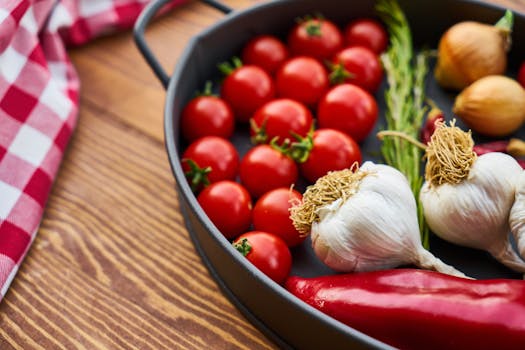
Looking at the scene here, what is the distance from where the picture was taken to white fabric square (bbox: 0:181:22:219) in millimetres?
782

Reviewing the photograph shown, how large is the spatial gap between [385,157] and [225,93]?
28 cm

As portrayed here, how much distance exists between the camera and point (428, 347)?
0.60m

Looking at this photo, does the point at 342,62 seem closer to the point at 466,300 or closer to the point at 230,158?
the point at 230,158

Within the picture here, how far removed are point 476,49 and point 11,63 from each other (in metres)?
0.69

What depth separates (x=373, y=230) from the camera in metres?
0.64

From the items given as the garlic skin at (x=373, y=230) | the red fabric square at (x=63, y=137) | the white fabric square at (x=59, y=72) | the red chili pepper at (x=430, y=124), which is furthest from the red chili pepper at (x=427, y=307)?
the white fabric square at (x=59, y=72)

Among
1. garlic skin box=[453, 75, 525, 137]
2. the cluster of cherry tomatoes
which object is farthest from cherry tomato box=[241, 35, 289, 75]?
garlic skin box=[453, 75, 525, 137]

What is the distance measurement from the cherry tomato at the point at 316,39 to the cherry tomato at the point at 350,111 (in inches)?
4.9

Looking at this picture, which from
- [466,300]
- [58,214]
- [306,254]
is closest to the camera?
[466,300]

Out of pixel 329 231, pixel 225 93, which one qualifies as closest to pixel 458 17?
pixel 225 93

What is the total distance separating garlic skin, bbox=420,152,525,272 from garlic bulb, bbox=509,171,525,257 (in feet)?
0.04

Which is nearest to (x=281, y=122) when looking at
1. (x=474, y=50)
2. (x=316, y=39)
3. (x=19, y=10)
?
(x=316, y=39)

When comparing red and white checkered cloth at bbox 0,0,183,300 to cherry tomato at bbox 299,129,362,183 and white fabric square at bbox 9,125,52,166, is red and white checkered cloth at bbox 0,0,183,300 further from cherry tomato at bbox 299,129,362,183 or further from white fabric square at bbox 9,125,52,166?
cherry tomato at bbox 299,129,362,183

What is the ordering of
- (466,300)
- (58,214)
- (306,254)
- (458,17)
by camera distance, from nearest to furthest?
(466,300)
(306,254)
(58,214)
(458,17)
